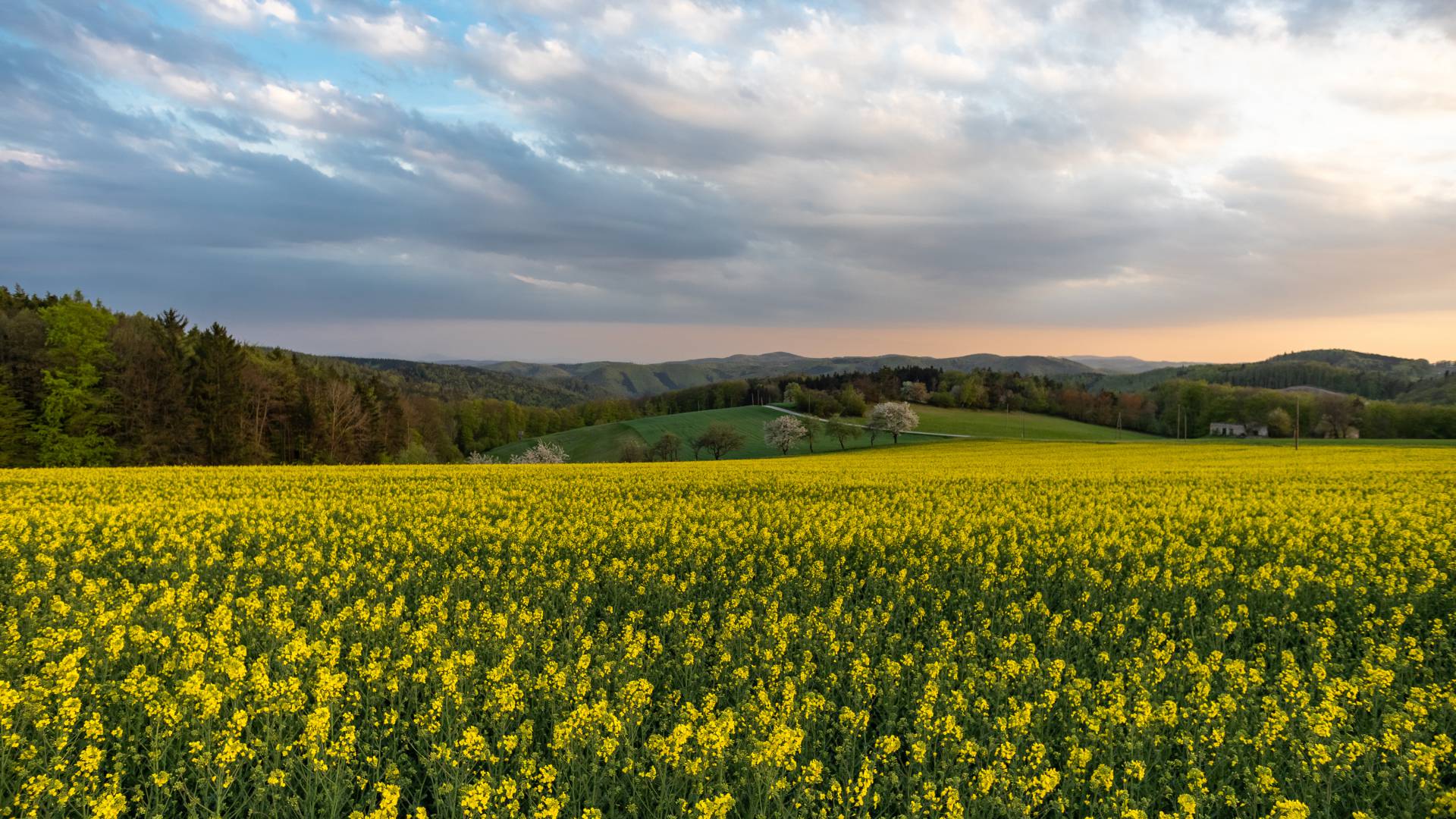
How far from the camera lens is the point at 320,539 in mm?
13836

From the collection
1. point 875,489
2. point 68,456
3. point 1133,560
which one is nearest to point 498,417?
point 68,456

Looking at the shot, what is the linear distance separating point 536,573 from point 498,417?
143675mm

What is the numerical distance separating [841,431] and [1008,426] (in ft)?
107

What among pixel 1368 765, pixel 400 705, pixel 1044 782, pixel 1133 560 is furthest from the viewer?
pixel 1133 560

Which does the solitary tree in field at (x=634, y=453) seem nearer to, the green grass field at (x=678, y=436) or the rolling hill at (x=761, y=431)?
the green grass field at (x=678, y=436)

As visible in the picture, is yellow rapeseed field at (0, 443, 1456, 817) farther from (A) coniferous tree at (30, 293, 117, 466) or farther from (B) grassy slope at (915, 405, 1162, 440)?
(B) grassy slope at (915, 405, 1162, 440)

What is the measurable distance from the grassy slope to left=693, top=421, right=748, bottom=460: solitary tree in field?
26298mm

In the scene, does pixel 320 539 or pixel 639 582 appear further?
pixel 320 539

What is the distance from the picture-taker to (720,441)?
9550 cm

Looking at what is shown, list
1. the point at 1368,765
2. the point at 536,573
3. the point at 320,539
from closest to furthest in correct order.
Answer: the point at 1368,765 → the point at 536,573 → the point at 320,539

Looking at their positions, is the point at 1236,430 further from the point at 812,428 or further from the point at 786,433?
the point at 786,433

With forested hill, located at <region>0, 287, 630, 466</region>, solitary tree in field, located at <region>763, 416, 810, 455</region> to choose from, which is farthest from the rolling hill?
forested hill, located at <region>0, 287, 630, 466</region>

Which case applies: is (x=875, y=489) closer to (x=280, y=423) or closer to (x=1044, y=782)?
(x=1044, y=782)

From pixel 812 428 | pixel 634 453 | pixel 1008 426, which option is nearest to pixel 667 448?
pixel 634 453
